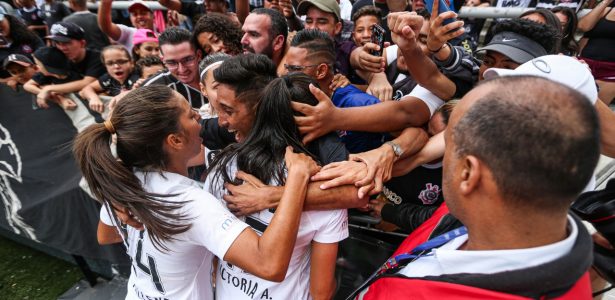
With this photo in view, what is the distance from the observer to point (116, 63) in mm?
3746

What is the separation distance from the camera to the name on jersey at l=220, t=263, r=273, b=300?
1575 millimetres

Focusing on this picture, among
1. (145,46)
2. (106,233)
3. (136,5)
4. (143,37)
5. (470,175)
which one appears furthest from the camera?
(136,5)

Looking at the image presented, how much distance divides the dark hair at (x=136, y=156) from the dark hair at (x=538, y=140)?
3.80ft

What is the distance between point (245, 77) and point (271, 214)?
721mm

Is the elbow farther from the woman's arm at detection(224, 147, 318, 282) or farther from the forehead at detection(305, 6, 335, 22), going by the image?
the forehead at detection(305, 6, 335, 22)

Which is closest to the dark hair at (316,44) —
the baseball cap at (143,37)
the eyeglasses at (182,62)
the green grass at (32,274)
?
the eyeglasses at (182,62)

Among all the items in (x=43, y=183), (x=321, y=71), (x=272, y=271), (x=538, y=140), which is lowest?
(x=43, y=183)

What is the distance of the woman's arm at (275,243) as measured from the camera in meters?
1.31

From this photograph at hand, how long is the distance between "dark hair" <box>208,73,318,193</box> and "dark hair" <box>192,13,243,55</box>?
2.10 metres

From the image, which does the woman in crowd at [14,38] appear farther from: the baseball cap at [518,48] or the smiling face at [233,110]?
the baseball cap at [518,48]

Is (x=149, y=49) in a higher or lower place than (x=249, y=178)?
lower

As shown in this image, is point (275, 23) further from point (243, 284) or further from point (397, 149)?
point (243, 284)

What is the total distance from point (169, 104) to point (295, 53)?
3.13 ft

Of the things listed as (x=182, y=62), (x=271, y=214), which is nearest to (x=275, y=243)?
(x=271, y=214)
